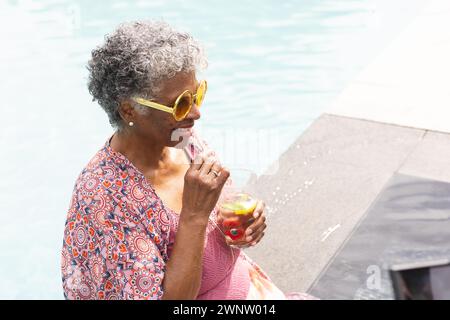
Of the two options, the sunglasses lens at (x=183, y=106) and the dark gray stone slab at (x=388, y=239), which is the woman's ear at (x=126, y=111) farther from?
the dark gray stone slab at (x=388, y=239)

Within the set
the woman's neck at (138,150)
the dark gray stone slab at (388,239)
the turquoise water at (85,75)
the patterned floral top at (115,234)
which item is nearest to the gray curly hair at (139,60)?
the woman's neck at (138,150)

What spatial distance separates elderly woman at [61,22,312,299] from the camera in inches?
81.4

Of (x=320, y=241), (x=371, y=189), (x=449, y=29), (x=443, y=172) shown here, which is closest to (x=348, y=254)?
(x=320, y=241)

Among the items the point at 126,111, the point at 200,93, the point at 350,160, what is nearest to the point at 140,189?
the point at 126,111

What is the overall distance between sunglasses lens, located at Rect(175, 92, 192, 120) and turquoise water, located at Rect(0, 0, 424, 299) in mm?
2986

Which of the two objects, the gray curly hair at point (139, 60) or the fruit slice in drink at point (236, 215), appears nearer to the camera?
the gray curly hair at point (139, 60)

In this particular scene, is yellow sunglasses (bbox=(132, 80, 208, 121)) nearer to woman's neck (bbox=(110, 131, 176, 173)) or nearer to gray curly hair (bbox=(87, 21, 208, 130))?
gray curly hair (bbox=(87, 21, 208, 130))

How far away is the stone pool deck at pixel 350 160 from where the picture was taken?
12.6ft

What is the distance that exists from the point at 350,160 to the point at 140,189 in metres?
2.72

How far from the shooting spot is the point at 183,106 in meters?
2.16

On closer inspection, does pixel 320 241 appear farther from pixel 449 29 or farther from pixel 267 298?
pixel 449 29

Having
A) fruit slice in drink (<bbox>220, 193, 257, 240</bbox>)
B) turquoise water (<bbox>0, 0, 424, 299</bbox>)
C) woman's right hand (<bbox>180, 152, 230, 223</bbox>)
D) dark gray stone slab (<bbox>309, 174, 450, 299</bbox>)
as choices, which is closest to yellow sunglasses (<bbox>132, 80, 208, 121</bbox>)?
woman's right hand (<bbox>180, 152, 230, 223</bbox>)

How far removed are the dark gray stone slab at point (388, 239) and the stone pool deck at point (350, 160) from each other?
0.24ft

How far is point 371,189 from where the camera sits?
429 centimetres
